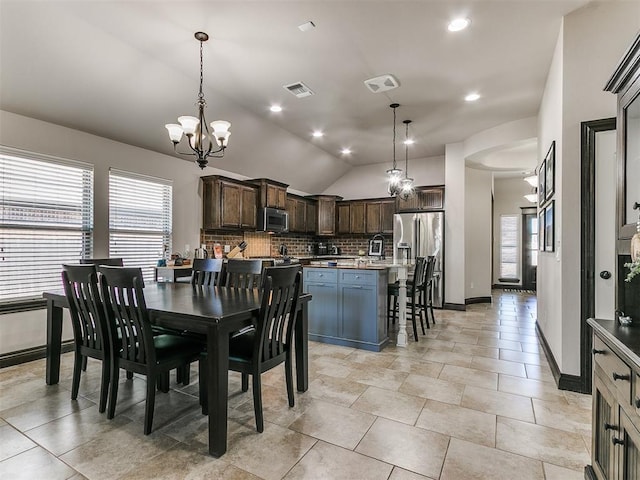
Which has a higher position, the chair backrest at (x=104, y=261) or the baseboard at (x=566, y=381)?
the chair backrest at (x=104, y=261)

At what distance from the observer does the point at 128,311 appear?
2232 millimetres

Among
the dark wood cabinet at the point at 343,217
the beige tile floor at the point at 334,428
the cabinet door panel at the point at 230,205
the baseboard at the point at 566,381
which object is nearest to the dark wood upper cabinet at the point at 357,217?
the dark wood cabinet at the point at 343,217

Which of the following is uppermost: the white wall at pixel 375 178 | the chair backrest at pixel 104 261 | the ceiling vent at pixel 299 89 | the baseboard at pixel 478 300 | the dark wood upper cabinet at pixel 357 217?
the ceiling vent at pixel 299 89

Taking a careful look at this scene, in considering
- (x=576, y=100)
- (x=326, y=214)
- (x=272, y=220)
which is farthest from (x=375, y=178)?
(x=576, y=100)

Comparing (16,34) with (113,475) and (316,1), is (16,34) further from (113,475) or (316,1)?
(113,475)

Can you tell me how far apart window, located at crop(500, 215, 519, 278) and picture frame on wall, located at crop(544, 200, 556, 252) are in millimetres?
5512

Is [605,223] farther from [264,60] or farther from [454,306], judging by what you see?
[454,306]

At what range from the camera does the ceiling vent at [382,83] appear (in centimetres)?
381

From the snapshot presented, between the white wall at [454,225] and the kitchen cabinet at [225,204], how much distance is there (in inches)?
146

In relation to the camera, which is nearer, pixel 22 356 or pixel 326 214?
pixel 22 356

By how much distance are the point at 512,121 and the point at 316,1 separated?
3.99 metres

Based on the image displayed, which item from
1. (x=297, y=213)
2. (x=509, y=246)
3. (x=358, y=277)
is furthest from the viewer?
(x=509, y=246)

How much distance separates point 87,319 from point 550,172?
4427 millimetres

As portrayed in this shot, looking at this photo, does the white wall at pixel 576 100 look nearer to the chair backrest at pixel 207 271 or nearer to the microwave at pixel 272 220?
the chair backrest at pixel 207 271
